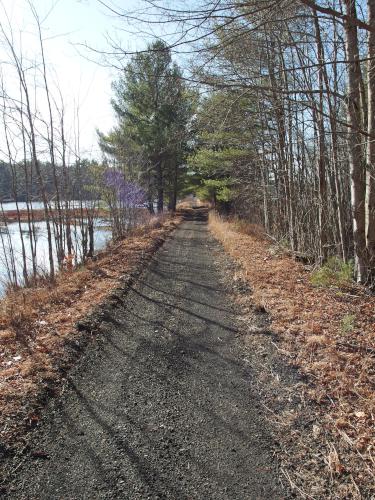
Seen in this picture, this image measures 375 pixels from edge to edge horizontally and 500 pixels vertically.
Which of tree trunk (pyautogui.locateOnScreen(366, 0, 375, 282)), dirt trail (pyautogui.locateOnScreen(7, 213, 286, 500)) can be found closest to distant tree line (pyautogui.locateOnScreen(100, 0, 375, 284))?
tree trunk (pyautogui.locateOnScreen(366, 0, 375, 282))

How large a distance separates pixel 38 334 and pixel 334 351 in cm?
348

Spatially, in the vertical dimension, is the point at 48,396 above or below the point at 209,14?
below

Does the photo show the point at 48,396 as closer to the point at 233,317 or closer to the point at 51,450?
the point at 51,450

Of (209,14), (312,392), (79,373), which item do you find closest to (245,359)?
(312,392)

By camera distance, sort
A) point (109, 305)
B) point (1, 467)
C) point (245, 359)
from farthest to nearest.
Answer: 1. point (109, 305)
2. point (245, 359)
3. point (1, 467)

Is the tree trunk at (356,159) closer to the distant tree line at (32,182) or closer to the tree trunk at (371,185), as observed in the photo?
the tree trunk at (371,185)

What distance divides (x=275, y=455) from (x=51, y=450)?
1547 mm

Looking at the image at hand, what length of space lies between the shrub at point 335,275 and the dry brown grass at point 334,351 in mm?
192

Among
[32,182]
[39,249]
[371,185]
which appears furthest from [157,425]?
[39,249]

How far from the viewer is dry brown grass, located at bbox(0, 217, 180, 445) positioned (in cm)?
299

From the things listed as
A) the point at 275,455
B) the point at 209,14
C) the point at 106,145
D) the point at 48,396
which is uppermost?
the point at 106,145

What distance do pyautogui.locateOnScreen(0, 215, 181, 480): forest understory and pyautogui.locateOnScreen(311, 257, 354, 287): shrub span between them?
3564 millimetres

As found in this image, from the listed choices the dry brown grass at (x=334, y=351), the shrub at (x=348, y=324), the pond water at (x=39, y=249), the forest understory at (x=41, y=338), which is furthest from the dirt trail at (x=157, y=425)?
the pond water at (x=39, y=249)

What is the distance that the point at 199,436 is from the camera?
2.67 m
